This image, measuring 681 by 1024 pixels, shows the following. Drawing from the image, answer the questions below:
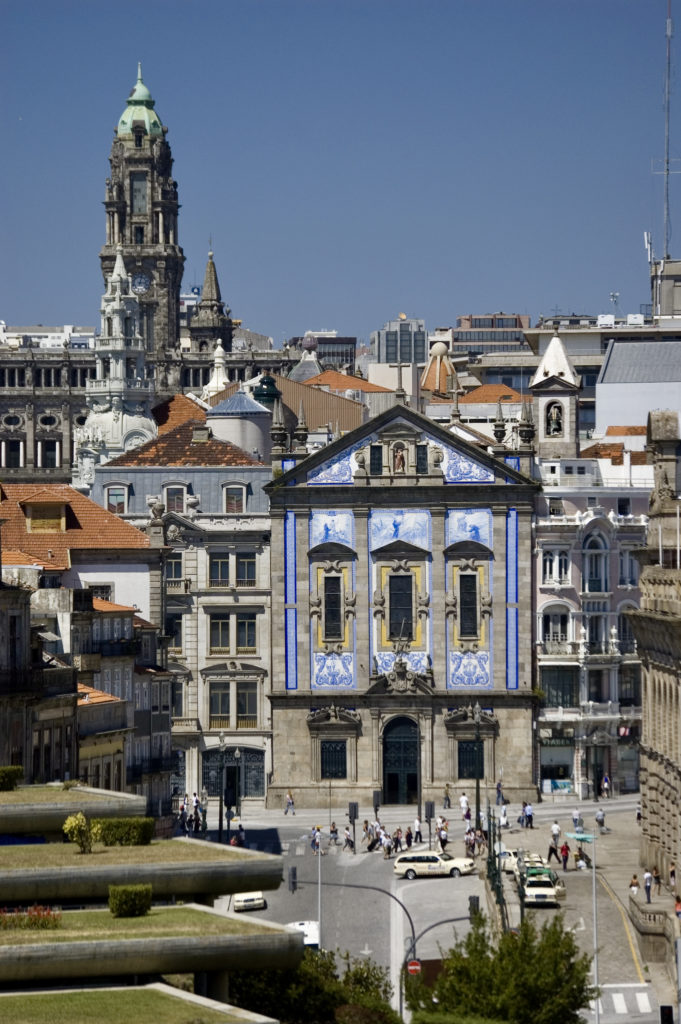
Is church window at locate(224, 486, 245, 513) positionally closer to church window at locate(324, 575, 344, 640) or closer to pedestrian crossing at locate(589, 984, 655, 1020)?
church window at locate(324, 575, 344, 640)

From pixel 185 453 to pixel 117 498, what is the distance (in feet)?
12.7

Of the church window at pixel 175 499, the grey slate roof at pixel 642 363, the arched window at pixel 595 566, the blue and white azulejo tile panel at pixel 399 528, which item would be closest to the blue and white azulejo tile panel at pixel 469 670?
the blue and white azulejo tile panel at pixel 399 528

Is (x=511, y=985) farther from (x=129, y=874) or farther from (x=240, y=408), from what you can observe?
(x=240, y=408)

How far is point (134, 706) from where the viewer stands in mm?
105000

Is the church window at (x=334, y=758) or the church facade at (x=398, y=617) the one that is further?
the church window at (x=334, y=758)

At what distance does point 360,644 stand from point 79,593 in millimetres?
29158

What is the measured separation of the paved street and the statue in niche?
34371 millimetres

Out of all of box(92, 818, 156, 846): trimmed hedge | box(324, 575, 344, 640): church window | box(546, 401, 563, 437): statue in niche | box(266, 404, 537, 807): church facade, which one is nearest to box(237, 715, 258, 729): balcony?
box(266, 404, 537, 807): church facade

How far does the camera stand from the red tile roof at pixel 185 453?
139125 mm

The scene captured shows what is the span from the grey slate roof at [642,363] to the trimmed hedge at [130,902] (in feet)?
431

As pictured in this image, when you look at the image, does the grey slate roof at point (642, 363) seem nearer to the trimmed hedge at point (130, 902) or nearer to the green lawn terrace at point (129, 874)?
the green lawn terrace at point (129, 874)

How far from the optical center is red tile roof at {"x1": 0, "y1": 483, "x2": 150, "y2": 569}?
371ft

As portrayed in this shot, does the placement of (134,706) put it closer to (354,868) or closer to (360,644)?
(354,868)

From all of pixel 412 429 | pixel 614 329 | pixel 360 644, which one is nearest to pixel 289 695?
pixel 360 644
